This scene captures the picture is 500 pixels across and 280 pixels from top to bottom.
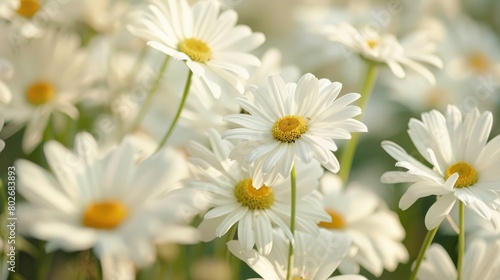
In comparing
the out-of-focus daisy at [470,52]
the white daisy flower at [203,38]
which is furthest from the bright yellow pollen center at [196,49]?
the out-of-focus daisy at [470,52]

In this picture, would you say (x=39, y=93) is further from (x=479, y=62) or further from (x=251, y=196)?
(x=479, y=62)

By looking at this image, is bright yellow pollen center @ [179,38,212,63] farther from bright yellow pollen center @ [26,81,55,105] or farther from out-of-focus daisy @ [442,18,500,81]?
out-of-focus daisy @ [442,18,500,81]

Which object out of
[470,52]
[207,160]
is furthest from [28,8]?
[470,52]

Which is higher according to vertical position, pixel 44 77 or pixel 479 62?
pixel 479 62

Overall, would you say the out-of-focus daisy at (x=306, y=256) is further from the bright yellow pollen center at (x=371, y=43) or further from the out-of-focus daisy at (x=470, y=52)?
the out-of-focus daisy at (x=470, y=52)

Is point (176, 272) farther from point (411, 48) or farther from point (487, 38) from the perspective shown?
point (487, 38)

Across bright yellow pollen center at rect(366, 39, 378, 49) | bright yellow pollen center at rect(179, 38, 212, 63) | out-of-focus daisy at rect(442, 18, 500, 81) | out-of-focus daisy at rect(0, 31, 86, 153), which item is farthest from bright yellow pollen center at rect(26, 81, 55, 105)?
out-of-focus daisy at rect(442, 18, 500, 81)

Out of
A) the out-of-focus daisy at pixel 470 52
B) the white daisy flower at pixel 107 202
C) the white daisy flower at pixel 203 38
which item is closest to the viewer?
the white daisy flower at pixel 107 202
